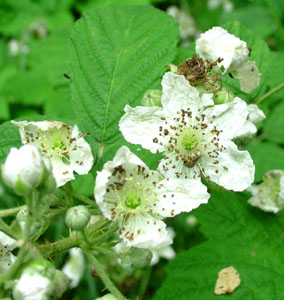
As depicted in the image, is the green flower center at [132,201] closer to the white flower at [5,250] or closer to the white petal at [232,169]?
the white petal at [232,169]

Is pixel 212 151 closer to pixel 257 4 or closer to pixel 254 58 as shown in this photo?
pixel 254 58

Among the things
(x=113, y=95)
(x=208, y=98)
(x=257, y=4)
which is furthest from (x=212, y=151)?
(x=257, y=4)

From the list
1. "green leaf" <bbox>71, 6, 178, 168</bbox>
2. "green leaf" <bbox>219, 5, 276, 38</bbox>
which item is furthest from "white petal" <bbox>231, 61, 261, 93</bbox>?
"green leaf" <bbox>219, 5, 276, 38</bbox>

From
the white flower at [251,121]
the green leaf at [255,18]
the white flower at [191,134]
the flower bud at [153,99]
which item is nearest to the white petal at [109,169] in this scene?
the white flower at [191,134]

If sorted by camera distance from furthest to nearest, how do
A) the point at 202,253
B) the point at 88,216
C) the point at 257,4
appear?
the point at 257,4
the point at 202,253
the point at 88,216

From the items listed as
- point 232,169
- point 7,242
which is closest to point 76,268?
point 7,242

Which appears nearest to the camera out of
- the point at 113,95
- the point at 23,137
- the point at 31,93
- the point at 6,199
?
the point at 23,137
